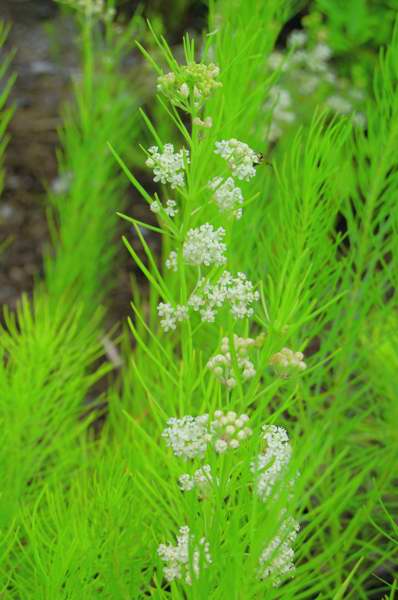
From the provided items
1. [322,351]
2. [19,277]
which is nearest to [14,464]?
[322,351]

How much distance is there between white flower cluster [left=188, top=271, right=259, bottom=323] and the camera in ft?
2.08

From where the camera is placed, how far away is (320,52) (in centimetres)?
188

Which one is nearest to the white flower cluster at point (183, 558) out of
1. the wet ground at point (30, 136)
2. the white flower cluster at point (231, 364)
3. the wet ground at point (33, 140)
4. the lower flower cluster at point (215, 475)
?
the lower flower cluster at point (215, 475)

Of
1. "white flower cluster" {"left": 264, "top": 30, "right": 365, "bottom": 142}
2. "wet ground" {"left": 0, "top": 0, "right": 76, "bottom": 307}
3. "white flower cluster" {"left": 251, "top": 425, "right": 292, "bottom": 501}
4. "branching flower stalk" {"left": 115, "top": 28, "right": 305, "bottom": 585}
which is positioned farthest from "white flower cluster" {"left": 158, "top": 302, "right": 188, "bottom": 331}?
"wet ground" {"left": 0, "top": 0, "right": 76, "bottom": 307}

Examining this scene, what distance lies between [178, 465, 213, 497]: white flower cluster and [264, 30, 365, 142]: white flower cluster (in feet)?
4.09

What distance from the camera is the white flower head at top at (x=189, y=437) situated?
0.61 m

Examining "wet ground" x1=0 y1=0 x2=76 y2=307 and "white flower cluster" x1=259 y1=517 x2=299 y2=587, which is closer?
"white flower cluster" x1=259 y1=517 x2=299 y2=587

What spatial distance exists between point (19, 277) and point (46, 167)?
1.21ft

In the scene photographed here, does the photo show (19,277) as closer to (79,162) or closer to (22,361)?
(79,162)

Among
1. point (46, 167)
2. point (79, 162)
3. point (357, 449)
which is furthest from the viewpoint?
point (46, 167)

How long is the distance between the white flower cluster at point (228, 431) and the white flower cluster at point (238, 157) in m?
0.18

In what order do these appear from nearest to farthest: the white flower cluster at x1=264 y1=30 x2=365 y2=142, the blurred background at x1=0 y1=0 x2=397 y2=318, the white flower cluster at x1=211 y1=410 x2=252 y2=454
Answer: the white flower cluster at x1=211 y1=410 x2=252 y2=454, the white flower cluster at x1=264 y1=30 x2=365 y2=142, the blurred background at x1=0 y1=0 x2=397 y2=318

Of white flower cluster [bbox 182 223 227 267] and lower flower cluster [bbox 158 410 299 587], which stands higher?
white flower cluster [bbox 182 223 227 267]

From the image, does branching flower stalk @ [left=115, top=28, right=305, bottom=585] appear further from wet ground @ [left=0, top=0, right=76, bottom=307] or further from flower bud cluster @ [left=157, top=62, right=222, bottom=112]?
wet ground @ [left=0, top=0, right=76, bottom=307]
